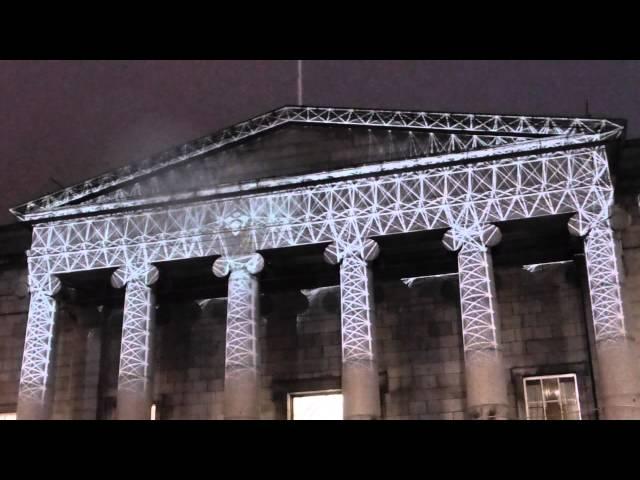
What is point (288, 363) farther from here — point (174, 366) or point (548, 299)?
point (548, 299)

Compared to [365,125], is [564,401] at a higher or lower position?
lower

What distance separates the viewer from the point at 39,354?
24.5 m

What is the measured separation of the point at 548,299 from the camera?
2403cm

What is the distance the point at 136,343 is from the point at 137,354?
0.33m

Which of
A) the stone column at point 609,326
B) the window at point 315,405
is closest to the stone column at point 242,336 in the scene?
the window at point 315,405

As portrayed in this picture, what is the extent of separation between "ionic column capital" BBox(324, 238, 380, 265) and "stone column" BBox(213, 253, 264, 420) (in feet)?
6.91

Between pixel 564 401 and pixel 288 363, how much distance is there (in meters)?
8.44

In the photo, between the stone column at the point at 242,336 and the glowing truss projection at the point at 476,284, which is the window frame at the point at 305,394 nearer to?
the stone column at the point at 242,336

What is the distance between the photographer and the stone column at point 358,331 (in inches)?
842

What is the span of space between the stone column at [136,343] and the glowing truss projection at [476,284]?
907 cm

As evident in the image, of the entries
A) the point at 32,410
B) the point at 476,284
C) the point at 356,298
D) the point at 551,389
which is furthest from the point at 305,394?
the point at 32,410

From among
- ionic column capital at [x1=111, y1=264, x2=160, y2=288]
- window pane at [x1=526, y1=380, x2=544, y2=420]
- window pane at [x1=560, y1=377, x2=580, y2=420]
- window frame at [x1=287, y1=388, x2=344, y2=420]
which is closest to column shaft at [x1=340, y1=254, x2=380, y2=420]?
window frame at [x1=287, y1=388, x2=344, y2=420]

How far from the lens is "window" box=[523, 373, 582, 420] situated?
22844 mm
